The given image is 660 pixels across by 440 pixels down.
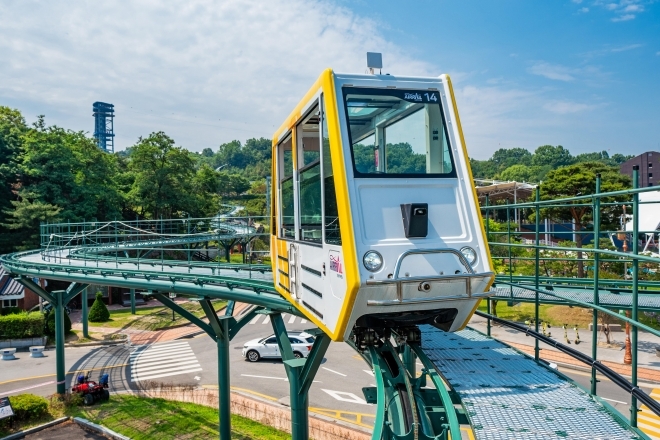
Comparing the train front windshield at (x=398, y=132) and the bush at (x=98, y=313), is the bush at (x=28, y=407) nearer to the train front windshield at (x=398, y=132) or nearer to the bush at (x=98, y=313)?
the bush at (x=98, y=313)

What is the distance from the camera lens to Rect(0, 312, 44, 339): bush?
23.8 metres

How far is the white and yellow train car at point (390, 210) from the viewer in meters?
4.99

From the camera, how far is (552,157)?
120875 mm

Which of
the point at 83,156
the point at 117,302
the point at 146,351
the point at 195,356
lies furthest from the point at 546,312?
the point at 83,156

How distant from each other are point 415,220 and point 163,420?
13.3m

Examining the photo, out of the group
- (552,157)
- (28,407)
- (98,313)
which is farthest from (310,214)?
(552,157)

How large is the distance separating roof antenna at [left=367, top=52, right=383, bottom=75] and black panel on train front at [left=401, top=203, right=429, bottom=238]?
1.84 meters

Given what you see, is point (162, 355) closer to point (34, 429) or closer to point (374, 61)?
point (34, 429)

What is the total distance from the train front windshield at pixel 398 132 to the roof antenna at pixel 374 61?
1.35 feet

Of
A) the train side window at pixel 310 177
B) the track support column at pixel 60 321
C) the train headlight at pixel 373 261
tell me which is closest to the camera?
the train headlight at pixel 373 261

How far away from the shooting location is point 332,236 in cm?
543

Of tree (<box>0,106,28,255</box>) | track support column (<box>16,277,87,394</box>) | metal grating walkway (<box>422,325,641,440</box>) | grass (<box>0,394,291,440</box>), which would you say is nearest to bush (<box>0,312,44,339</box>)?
track support column (<box>16,277,87,394</box>)

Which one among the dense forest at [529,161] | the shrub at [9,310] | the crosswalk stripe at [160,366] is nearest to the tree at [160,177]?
the shrub at [9,310]

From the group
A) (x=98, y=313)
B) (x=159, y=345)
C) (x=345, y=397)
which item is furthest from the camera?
(x=98, y=313)
